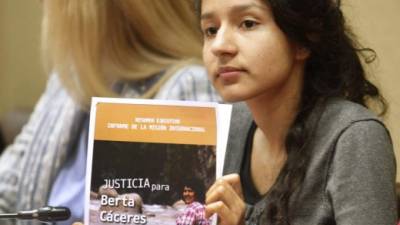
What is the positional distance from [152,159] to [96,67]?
0.70 meters

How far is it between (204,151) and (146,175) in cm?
9

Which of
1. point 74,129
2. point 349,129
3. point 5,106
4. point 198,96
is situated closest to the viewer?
point 349,129

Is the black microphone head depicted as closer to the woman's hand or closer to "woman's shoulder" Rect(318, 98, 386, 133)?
the woman's hand

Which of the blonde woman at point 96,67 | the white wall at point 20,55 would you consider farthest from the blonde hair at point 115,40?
the white wall at point 20,55

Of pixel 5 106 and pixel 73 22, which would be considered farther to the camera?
pixel 5 106

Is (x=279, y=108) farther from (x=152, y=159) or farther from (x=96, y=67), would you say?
(x=96, y=67)

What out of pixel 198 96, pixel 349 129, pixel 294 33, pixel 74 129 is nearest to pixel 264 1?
pixel 294 33

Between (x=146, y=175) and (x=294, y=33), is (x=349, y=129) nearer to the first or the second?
(x=294, y=33)

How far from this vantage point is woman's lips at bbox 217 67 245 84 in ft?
3.05

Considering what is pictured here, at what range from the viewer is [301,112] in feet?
3.23

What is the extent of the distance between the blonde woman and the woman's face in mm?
623

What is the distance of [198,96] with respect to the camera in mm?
1574

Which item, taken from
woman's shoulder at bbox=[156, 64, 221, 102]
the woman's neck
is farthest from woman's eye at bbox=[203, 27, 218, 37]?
woman's shoulder at bbox=[156, 64, 221, 102]

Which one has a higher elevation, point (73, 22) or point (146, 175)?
point (73, 22)
